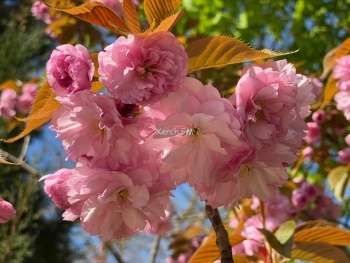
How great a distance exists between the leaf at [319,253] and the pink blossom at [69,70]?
711 mm

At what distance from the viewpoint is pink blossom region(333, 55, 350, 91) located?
145 centimetres

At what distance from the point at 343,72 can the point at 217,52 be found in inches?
32.0

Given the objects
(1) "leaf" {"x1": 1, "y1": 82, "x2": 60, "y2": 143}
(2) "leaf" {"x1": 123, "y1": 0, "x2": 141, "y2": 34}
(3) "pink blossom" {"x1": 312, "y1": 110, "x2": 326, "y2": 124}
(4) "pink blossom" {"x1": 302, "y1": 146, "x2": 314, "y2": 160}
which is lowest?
(4) "pink blossom" {"x1": 302, "y1": 146, "x2": 314, "y2": 160}

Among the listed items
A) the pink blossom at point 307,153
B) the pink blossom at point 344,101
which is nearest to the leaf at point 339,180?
the pink blossom at point 307,153

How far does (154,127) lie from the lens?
70cm

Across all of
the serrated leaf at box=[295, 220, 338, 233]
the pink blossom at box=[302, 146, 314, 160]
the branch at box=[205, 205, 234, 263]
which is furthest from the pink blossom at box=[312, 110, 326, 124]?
the branch at box=[205, 205, 234, 263]

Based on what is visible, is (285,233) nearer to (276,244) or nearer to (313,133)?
(276,244)

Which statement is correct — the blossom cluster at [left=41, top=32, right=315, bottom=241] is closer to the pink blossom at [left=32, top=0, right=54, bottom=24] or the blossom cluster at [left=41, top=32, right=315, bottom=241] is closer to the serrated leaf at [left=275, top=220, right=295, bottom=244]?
the serrated leaf at [left=275, top=220, right=295, bottom=244]

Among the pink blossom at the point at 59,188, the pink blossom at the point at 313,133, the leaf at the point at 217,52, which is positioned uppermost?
the leaf at the point at 217,52

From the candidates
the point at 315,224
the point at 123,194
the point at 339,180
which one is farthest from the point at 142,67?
the point at 339,180

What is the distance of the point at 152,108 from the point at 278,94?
0.53ft

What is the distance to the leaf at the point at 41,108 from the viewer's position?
0.73 m

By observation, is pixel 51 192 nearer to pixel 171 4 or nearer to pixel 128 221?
pixel 128 221

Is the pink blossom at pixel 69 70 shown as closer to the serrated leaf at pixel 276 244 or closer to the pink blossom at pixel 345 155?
the serrated leaf at pixel 276 244
